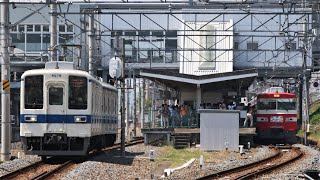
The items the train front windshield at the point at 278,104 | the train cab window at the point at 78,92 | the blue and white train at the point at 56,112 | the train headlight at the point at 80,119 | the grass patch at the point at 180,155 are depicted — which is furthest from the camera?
the train front windshield at the point at 278,104

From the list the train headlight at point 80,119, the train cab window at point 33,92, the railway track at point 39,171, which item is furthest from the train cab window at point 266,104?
the train cab window at point 33,92

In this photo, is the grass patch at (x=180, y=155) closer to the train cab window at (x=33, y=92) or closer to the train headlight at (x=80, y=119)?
the train headlight at (x=80, y=119)

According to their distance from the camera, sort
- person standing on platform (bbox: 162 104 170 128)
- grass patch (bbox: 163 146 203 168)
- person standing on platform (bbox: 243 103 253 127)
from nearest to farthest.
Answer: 1. grass patch (bbox: 163 146 203 168)
2. person standing on platform (bbox: 243 103 253 127)
3. person standing on platform (bbox: 162 104 170 128)

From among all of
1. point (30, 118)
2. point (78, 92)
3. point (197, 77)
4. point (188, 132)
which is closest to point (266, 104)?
point (197, 77)

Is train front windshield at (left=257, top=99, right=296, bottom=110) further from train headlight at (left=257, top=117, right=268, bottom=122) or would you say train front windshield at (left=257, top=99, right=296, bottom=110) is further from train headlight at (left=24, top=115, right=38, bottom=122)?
train headlight at (left=24, top=115, right=38, bottom=122)

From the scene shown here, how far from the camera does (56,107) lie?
18719mm

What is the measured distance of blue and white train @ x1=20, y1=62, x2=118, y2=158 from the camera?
18.5 meters

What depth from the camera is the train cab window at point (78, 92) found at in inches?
741

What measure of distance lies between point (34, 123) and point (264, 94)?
667 inches

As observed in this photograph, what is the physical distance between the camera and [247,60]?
46.1 m

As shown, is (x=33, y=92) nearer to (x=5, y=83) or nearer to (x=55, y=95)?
(x=55, y=95)

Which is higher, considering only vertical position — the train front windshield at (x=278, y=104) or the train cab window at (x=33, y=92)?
the train cab window at (x=33, y=92)

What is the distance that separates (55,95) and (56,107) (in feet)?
1.18

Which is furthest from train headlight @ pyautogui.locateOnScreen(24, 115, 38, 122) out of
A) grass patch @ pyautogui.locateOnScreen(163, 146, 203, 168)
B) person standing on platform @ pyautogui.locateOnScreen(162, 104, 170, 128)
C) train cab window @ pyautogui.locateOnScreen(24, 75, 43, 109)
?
person standing on platform @ pyautogui.locateOnScreen(162, 104, 170, 128)
